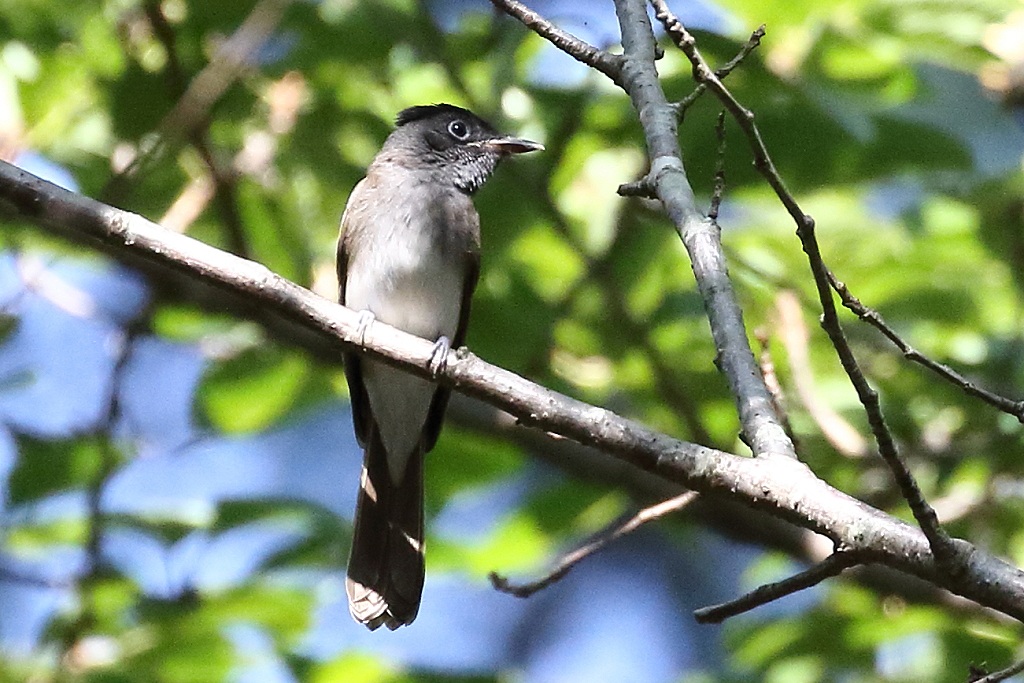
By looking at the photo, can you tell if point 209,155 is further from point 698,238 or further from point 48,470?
point 698,238

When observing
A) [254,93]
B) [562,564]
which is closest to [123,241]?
[562,564]

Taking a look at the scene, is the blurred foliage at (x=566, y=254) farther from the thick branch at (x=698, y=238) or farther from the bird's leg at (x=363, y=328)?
the bird's leg at (x=363, y=328)

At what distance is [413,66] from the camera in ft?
18.5

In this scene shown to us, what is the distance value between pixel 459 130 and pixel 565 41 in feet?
8.48

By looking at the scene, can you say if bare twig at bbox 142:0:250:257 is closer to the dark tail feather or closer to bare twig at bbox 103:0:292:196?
bare twig at bbox 103:0:292:196

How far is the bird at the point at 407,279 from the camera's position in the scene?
5.14m

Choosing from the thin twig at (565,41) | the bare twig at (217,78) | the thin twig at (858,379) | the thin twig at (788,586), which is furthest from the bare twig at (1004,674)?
the bare twig at (217,78)

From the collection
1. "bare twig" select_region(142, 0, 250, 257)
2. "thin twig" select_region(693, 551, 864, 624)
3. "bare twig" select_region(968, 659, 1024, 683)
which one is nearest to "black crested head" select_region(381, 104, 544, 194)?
"bare twig" select_region(142, 0, 250, 257)

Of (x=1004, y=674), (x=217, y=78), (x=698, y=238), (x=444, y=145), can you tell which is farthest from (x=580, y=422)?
(x=444, y=145)

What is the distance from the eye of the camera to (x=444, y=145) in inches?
228

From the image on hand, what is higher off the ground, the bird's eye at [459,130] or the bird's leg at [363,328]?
the bird's eye at [459,130]

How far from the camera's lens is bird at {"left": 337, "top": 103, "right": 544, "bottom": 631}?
5145mm

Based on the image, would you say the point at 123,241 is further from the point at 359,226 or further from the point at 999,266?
the point at 999,266

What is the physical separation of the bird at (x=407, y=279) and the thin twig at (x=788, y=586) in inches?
92.0
